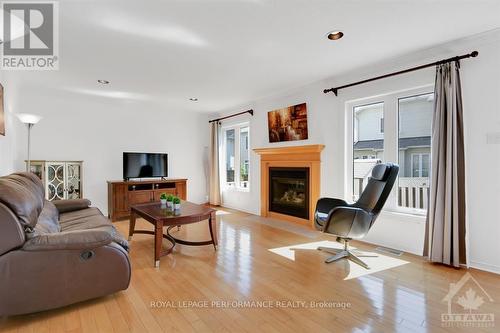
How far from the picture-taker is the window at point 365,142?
3.59 m

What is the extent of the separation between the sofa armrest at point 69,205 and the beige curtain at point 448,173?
4.33 meters

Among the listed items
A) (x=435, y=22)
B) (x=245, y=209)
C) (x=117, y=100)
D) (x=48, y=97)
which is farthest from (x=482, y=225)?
(x=48, y=97)

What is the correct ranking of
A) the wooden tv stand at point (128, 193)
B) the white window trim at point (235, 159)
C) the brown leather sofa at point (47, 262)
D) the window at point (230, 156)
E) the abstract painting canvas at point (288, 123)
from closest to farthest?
1. the brown leather sofa at point (47, 262)
2. the abstract painting canvas at point (288, 123)
3. the wooden tv stand at point (128, 193)
4. the white window trim at point (235, 159)
5. the window at point (230, 156)

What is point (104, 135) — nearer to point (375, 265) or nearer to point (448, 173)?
point (375, 265)

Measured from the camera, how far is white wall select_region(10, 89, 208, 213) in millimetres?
4602

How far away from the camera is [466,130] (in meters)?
2.74

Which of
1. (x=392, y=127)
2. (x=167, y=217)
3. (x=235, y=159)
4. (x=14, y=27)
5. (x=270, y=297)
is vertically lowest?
(x=270, y=297)

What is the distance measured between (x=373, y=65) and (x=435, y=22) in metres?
1.05

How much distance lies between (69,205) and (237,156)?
353 cm

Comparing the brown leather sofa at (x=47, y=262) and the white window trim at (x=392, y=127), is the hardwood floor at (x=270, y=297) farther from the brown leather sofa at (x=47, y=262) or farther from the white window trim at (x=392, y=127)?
the white window trim at (x=392, y=127)

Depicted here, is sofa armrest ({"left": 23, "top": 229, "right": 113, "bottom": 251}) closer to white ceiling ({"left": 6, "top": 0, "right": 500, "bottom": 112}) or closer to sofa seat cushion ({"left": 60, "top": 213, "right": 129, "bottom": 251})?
sofa seat cushion ({"left": 60, "top": 213, "right": 129, "bottom": 251})

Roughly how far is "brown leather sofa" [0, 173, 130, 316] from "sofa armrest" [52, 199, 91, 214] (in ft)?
4.43

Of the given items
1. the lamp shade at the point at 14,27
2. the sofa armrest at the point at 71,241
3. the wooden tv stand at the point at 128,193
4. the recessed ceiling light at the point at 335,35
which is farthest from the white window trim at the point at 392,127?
the wooden tv stand at the point at 128,193

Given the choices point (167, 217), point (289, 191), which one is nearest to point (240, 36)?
point (167, 217)
